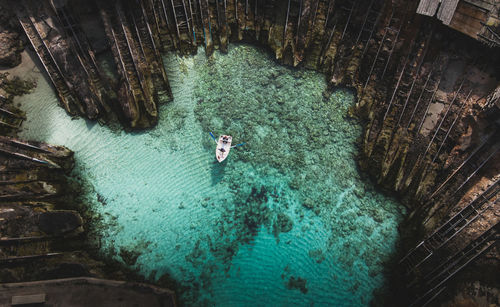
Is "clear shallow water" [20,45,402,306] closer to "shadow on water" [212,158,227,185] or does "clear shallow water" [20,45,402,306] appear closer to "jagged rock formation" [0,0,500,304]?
"shadow on water" [212,158,227,185]

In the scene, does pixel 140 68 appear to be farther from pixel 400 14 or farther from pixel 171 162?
pixel 400 14

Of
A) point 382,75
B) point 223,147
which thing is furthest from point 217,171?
point 382,75

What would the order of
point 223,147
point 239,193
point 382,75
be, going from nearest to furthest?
point 239,193 < point 223,147 < point 382,75

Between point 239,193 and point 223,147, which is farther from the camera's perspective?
point 223,147

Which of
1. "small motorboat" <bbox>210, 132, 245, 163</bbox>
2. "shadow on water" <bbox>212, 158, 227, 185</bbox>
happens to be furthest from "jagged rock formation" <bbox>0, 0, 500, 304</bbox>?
"shadow on water" <bbox>212, 158, 227, 185</bbox>

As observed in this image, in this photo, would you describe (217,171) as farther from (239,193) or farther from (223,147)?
(239,193)

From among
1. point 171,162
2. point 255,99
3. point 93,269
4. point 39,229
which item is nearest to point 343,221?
point 255,99

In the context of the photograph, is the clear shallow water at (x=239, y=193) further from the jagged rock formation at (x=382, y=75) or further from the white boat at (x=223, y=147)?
the jagged rock formation at (x=382, y=75)
